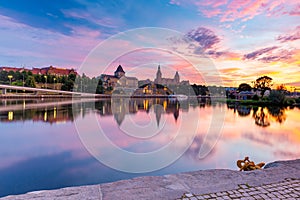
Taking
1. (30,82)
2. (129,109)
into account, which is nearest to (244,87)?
(129,109)

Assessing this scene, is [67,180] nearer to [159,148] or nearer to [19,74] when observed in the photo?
[159,148]

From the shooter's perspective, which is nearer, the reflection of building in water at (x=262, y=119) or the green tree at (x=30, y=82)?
the reflection of building in water at (x=262, y=119)

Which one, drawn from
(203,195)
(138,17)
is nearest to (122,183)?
(203,195)

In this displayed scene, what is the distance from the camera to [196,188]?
2.72m

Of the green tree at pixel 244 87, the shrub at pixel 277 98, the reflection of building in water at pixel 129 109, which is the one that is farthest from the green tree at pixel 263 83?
the reflection of building in water at pixel 129 109

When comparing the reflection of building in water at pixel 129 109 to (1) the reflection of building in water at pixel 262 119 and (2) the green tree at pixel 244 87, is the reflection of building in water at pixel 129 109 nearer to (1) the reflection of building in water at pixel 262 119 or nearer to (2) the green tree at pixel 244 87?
(1) the reflection of building in water at pixel 262 119

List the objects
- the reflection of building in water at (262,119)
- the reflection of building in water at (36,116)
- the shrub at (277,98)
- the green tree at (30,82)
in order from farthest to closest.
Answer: the green tree at (30,82)
the shrub at (277,98)
the reflection of building in water at (262,119)
the reflection of building in water at (36,116)

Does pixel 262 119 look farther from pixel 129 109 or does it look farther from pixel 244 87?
pixel 244 87

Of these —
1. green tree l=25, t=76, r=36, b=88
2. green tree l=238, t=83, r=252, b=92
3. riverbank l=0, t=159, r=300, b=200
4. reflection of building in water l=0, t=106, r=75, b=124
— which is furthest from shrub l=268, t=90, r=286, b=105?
green tree l=25, t=76, r=36, b=88

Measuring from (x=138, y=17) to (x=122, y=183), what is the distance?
12557mm

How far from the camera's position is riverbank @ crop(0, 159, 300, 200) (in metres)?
2.50

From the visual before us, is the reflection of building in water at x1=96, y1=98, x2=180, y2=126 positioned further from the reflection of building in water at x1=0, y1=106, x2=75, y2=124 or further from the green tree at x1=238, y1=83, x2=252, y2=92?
the green tree at x1=238, y1=83, x2=252, y2=92

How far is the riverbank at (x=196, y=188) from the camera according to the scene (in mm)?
2504

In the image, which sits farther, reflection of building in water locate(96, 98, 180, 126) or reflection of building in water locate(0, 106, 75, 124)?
reflection of building in water locate(96, 98, 180, 126)
